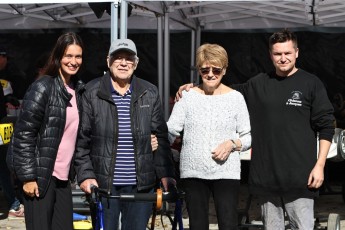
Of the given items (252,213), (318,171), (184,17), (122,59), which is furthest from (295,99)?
(184,17)

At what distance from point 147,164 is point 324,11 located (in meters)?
6.95

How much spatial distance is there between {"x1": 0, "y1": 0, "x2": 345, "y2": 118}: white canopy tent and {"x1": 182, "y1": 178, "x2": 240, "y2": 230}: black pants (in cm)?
511

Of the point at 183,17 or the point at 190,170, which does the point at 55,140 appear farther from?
the point at 183,17

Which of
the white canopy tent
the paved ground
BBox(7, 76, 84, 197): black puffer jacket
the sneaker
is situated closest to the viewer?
BBox(7, 76, 84, 197): black puffer jacket

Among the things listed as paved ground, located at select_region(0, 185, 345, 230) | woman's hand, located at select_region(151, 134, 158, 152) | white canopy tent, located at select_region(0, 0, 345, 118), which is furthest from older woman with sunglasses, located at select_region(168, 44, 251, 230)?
white canopy tent, located at select_region(0, 0, 345, 118)

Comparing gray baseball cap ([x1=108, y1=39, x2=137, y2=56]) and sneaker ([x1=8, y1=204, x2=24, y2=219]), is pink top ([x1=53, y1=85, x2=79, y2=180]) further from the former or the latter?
sneaker ([x1=8, y1=204, x2=24, y2=219])

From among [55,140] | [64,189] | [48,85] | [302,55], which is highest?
[302,55]

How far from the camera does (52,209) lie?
190 inches

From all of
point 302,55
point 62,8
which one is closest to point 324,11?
point 302,55

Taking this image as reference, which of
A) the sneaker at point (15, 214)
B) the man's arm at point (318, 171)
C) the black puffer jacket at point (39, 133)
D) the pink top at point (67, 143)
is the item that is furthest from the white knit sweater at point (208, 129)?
the sneaker at point (15, 214)

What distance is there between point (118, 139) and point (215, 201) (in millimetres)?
720

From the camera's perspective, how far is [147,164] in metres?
4.75

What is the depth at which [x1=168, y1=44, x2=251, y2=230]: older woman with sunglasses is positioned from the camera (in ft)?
15.8

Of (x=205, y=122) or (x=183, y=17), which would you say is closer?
(x=205, y=122)
